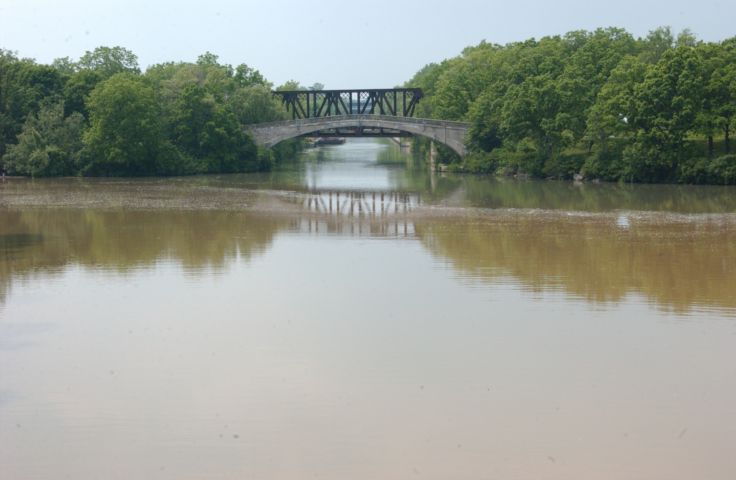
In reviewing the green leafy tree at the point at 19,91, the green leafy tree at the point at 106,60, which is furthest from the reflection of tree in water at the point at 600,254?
the green leafy tree at the point at 106,60

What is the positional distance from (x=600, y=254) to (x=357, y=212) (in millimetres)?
14226

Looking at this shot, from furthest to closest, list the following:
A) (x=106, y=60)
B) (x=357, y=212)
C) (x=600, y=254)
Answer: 1. (x=106, y=60)
2. (x=357, y=212)
3. (x=600, y=254)

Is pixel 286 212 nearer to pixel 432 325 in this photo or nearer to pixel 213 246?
pixel 213 246

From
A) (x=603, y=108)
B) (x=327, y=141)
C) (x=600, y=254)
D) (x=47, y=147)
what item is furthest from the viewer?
(x=327, y=141)

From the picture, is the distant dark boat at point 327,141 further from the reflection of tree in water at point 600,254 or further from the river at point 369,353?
the river at point 369,353

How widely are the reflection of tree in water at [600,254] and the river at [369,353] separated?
0.43 ft

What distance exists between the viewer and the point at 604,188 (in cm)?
4734

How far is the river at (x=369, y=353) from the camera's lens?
33.5ft

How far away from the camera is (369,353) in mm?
14039

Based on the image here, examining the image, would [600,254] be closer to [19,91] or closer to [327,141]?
[19,91]

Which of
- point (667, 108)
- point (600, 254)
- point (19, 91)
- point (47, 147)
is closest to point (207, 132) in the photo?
point (47, 147)

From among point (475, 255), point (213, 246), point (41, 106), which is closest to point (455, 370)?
point (475, 255)

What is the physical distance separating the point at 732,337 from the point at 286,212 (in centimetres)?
2296

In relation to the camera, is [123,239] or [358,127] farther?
[358,127]
